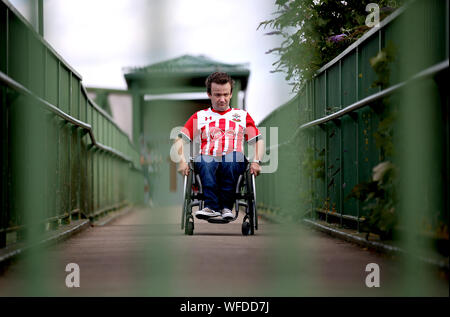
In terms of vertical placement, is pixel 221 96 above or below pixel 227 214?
above

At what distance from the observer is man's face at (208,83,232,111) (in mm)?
5988

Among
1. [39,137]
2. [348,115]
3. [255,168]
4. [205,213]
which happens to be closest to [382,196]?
[348,115]

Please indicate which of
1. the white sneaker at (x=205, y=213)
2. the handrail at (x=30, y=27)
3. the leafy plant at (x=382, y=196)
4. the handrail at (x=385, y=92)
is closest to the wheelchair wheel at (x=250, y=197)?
the white sneaker at (x=205, y=213)

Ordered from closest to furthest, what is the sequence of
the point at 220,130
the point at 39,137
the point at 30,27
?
the point at 30,27 < the point at 39,137 < the point at 220,130

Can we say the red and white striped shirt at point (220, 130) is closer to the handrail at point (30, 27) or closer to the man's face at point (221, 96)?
the man's face at point (221, 96)

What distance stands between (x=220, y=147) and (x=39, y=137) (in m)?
1.25

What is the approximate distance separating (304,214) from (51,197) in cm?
242

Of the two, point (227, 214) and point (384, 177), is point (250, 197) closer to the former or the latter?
point (227, 214)

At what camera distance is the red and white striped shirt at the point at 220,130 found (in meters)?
5.95

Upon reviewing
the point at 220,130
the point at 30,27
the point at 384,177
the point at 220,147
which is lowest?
the point at 384,177

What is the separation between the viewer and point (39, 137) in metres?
5.44

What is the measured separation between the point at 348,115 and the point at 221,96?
88cm

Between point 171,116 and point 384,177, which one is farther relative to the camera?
point 171,116

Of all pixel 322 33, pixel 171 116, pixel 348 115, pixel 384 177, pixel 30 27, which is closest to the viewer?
pixel 384 177
